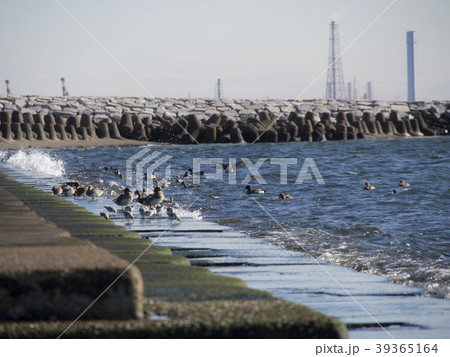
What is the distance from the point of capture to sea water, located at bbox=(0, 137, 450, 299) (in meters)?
7.80

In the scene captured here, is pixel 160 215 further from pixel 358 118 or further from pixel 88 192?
pixel 358 118

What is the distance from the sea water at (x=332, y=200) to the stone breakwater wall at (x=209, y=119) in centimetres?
659

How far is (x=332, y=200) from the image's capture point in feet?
48.3

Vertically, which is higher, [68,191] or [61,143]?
[61,143]

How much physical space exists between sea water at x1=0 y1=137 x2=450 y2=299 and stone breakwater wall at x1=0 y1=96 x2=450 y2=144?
659 cm

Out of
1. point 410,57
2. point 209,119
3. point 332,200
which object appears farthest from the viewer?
point 410,57

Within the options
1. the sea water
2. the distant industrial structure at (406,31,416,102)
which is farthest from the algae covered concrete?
the distant industrial structure at (406,31,416,102)

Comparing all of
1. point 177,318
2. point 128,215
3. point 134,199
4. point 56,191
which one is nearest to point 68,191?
point 56,191

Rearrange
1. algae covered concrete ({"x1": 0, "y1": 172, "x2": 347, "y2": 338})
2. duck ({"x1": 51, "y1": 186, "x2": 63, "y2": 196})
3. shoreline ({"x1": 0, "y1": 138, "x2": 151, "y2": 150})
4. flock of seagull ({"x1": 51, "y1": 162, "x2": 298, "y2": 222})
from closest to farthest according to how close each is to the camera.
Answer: algae covered concrete ({"x1": 0, "y1": 172, "x2": 347, "y2": 338}), flock of seagull ({"x1": 51, "y1": 162, "x2": 298, "y2": 222}), duck ({"x1": 51, "y1": 186, "x2": 63, "y2": 196}), shoreline ({"x1": 0, "y1": 138, "x2": 151, "y2": 150})

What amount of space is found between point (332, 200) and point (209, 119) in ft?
102

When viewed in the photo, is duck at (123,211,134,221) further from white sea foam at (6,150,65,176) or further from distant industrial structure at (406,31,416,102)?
distant industrial structure at (406,31,416,102)

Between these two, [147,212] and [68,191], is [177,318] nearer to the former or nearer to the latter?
[147,212]

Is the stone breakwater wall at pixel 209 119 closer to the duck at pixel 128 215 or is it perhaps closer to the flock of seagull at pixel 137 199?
the flock of seagull at pixel 137 199

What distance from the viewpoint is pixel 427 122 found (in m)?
53.1
